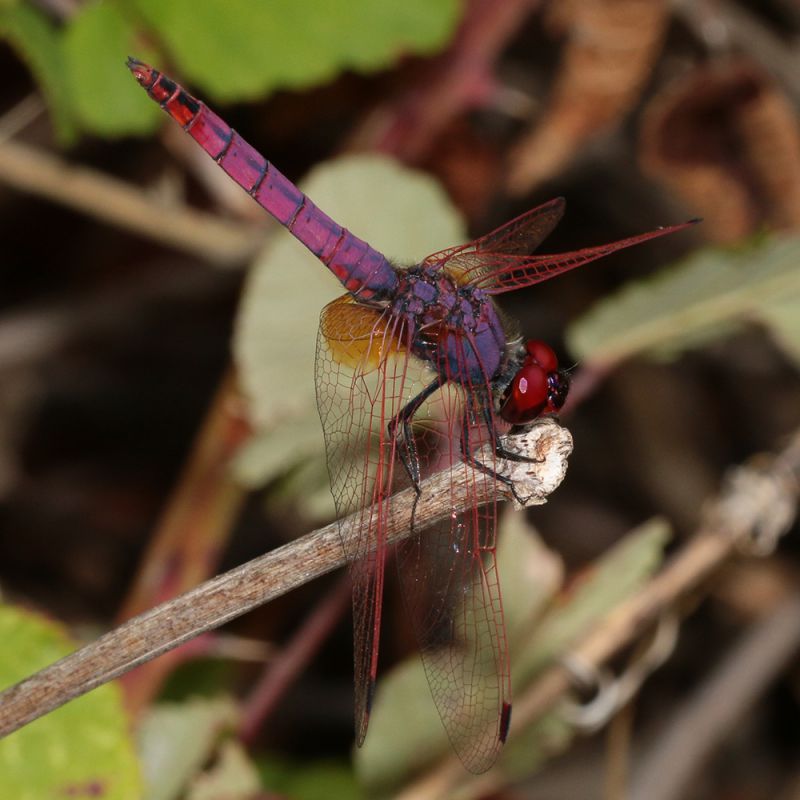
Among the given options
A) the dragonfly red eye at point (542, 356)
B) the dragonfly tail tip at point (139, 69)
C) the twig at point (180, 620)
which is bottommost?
the twig at point (180, 620)

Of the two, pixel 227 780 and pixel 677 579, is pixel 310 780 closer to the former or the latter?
pixel 227 780

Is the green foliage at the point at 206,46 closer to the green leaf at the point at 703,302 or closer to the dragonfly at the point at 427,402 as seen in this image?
the dragonfly at the point at 427,402

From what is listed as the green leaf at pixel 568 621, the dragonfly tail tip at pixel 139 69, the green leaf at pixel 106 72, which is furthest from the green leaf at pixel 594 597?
the green leaf at pixel 106 72

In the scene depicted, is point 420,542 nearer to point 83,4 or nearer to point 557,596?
point 557,596

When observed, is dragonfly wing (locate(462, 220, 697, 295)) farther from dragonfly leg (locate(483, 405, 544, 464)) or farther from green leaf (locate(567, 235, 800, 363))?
dragonfly leg (locate(483, 405, 544, 464))

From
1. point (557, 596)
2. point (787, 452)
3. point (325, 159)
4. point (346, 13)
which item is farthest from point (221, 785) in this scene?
point (325, 159)

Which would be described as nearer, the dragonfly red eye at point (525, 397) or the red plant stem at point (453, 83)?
the dragonfly red eye at point (525, 397)
